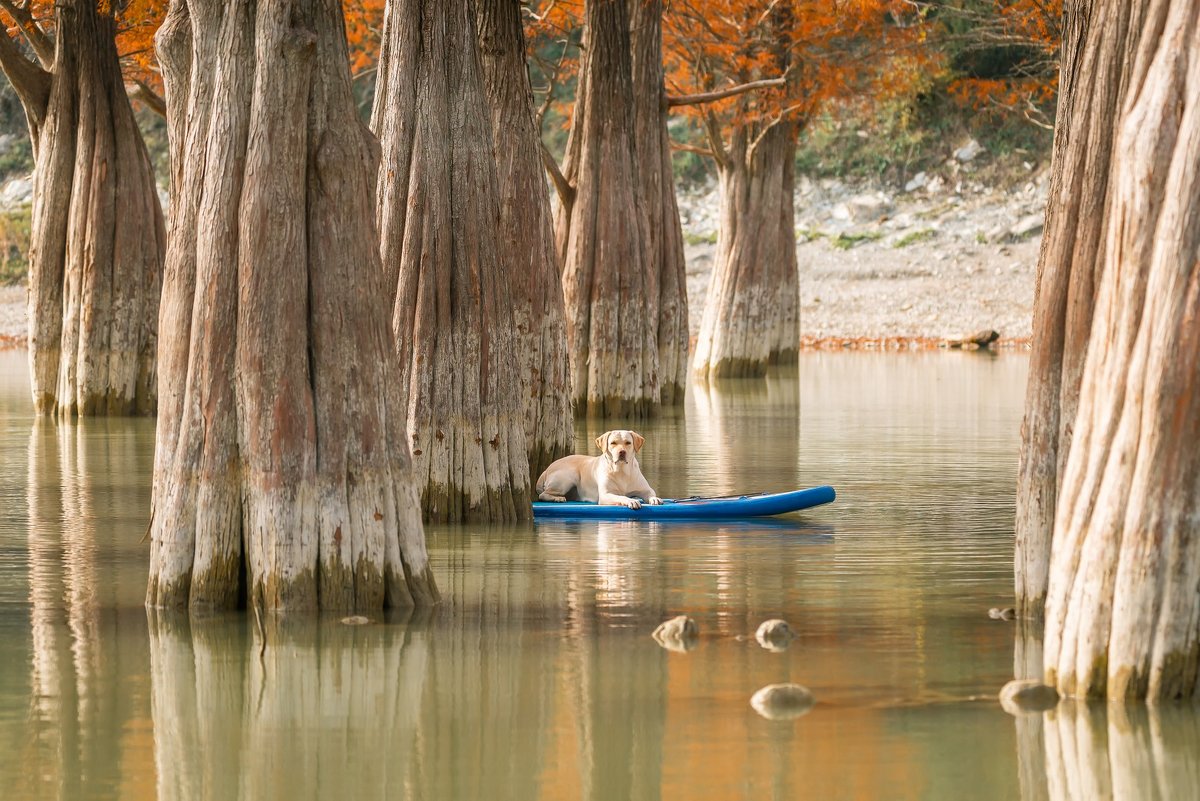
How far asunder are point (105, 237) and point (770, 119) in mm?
12509

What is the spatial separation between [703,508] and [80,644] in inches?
215

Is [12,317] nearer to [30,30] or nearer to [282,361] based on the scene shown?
[30,30]

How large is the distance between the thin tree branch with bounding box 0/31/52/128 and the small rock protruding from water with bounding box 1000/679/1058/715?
17073 mm

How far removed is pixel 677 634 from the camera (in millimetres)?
8797

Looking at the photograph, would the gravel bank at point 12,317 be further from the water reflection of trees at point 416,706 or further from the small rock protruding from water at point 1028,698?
the small rock protruding from water at point 1028,698

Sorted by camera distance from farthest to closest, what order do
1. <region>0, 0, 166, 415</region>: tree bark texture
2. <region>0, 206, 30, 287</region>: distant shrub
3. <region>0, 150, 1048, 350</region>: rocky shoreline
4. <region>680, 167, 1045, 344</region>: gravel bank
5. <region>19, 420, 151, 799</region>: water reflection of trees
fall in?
<region>0, 206, 30, 287</region>: distant shrub, <region>680, 167, 1045, 344</region>: gravel bank, <region>0, 150, 1048, 350</region>: rocky shoreline, <region>0, 0, 166, 415</region>: tree bark texture, <region>19, 420, 151, 799</region>: water reflection of trees

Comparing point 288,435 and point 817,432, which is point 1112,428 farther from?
point 817,432

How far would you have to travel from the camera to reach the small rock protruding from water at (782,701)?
24.3 feet

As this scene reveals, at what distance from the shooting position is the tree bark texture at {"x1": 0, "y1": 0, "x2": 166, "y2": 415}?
71.7ft

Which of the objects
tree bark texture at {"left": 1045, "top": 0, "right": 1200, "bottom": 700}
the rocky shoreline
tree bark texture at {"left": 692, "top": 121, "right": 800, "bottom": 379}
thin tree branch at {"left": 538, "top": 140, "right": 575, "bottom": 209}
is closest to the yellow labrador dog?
tree bark texture at {"left": 1045, "top": 0, "right": 1200, "bottom": 700}

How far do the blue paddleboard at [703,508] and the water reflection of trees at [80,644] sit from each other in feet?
10.1

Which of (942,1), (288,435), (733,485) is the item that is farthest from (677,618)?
Result: (942,1)

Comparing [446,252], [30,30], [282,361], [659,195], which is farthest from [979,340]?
[282,361]

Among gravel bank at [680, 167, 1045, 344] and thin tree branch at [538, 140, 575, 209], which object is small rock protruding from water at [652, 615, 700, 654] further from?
gravel bank at [680, 167, 1045, 344]
